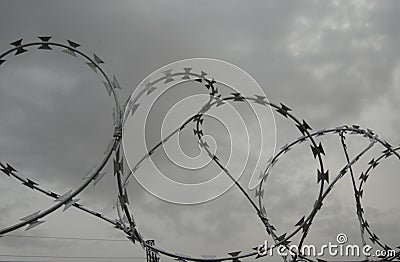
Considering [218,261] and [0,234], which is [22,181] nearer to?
[0,234]

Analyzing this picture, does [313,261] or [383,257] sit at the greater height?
[383,257]

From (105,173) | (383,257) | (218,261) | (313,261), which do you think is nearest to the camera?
(105,173)

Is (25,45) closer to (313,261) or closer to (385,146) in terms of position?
(313,261)

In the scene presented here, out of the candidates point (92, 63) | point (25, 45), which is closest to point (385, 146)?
point (92, 63)

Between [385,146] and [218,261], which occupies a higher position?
[385,146]

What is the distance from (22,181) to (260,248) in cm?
331

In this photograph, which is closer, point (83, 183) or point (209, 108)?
point (83, 183)

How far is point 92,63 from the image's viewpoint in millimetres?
6234

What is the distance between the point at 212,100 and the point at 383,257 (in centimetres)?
425

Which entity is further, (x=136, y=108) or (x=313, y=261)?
(x=313, y=261)

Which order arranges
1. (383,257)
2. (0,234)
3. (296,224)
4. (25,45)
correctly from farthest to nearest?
(383,257) → (296,224) → (25,45) → (0,234)

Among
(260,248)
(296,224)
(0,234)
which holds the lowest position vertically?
(0,234)

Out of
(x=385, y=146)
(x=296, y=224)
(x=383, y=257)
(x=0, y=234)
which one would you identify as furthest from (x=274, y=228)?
(x=0, y=234)

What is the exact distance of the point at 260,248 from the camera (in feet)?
22.1
